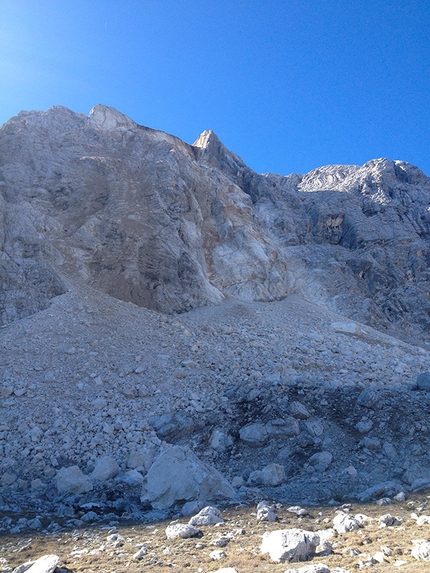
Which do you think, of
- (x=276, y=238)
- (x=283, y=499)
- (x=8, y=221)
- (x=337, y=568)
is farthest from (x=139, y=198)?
(x=337, y=568)

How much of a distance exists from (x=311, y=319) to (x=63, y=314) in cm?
1706

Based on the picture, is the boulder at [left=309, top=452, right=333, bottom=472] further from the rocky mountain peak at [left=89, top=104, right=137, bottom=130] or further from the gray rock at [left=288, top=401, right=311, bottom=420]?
the rocky mountain peak at [left=89, top=104, right=137, bottom=130]

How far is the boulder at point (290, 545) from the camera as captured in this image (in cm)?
669

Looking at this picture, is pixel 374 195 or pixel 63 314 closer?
pixel 63 314

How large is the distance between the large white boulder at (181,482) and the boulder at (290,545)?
3.82 meters

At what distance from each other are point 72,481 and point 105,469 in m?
0.95

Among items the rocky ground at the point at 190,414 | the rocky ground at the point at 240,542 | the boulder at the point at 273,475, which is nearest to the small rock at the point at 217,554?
the rocky ground at the point at 240,542

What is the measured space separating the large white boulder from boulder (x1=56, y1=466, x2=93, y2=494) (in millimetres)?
1658

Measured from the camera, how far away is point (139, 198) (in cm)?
3356

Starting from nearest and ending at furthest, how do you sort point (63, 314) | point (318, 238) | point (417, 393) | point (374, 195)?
point (417, 393) → point (63, 314) → point (318, 238) → point (374, 195)

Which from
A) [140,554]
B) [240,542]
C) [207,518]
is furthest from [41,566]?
[207,518]

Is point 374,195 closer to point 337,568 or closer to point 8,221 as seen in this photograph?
point 8,221

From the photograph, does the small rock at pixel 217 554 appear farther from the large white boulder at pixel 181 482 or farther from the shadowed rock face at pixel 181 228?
the shadowed rock face at pixel 181 228

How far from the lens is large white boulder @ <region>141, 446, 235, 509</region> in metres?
10.9
